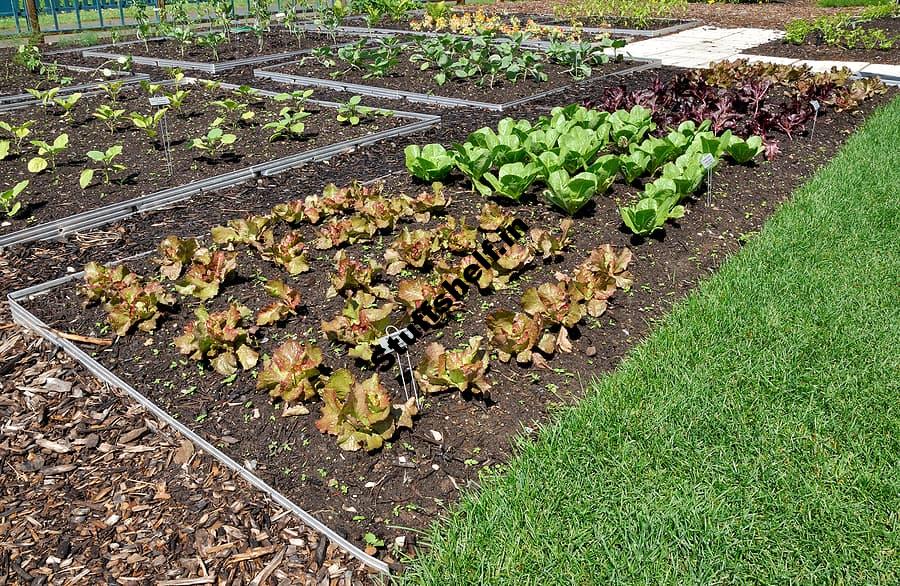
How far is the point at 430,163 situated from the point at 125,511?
10.8 feet

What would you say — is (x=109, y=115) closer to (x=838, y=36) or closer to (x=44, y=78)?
(x=44, y=78)

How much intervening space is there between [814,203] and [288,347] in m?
3.87

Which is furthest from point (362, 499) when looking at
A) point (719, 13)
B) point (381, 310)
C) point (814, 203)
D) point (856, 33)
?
point (719, 13)

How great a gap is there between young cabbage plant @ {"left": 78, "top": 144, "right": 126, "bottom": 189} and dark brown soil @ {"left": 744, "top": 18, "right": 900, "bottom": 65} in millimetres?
9748

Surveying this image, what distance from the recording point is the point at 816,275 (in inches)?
160

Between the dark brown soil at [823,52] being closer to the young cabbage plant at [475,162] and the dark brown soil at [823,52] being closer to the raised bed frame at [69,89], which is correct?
the young cabbage plant at [475,162]

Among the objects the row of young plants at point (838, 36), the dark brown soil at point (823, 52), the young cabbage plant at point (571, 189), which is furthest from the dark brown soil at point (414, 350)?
the row of young plants at point (838, 36)

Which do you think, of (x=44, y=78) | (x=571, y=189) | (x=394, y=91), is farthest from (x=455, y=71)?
(x=44, y=78)

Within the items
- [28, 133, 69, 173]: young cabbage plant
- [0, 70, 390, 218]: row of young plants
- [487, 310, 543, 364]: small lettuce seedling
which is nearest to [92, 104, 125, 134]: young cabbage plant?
[0, 70, 390, 218]: row of young plants

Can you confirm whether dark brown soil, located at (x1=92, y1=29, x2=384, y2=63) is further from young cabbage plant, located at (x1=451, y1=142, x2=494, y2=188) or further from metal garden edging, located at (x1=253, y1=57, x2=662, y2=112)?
young cabbage plant, located at (x1=451, y1=142, x2=494, y2=188)

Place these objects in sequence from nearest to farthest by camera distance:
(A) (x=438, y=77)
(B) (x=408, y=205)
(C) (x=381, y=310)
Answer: (C) (x=381, y=310), (B) (x=408, y=205), (A) (x=438, y=77)

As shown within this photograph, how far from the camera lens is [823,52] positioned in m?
11.1

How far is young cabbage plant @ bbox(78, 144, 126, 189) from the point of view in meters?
5.23

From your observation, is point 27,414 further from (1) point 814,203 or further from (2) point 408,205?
(1) point 814,203
